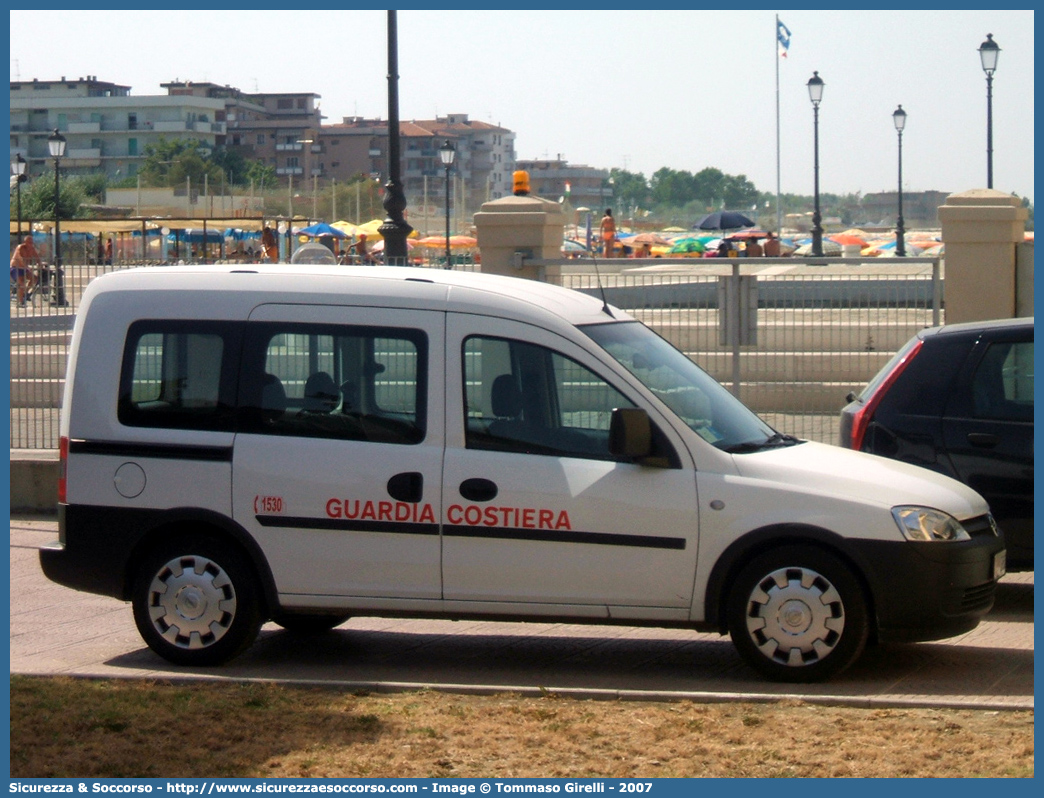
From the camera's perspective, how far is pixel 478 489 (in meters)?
6.96

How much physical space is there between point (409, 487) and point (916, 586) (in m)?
2.41

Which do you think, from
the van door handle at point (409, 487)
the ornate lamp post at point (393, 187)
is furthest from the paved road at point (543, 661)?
the ornate lamp post at point (393, 187)

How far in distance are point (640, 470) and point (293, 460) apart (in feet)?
5.56

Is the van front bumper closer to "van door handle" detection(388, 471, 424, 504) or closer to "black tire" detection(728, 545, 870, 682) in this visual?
"black tire" detection(728, 545, 870, 682)

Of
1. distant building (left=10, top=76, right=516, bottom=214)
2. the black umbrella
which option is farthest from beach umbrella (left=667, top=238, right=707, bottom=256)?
distant building (left=10, top=76, right=516, bottom=214)

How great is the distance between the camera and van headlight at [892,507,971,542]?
6.73 m

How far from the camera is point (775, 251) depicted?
38.1 m

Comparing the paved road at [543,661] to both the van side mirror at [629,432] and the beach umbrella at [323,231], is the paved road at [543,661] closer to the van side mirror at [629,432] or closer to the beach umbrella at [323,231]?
the van side mirror at [629,432]

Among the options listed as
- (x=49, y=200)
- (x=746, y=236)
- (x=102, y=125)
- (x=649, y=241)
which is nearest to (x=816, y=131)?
(x=746, y=236)

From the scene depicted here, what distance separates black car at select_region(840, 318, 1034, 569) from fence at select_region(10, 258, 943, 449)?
10.7 ft

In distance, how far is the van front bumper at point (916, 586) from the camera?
6.69 meters

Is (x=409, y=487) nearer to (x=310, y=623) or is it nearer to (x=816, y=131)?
(x=310, y=623)

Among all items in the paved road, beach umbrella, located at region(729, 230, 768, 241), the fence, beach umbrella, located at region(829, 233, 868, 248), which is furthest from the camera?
beach umbrella, located at region(829, 233, 868, 248)

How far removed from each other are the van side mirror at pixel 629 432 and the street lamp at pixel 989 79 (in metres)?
30.2
